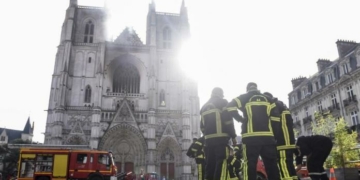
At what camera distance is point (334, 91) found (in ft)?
85.8

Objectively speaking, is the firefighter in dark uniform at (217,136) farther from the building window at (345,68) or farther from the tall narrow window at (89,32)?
the tall narrow window at (89,32)

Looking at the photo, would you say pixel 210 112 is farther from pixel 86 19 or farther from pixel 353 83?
pixel 86 19

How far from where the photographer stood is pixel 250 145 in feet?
17.9

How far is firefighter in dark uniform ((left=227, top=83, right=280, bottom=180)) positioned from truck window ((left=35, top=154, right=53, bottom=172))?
43.7 feet

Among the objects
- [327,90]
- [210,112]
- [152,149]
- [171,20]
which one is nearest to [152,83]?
[152,149]

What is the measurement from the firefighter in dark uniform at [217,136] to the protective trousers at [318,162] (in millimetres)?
2657

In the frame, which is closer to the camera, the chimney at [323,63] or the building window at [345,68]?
the building window at [345,68]

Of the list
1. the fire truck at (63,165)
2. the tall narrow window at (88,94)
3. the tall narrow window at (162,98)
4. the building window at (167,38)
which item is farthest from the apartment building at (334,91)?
the tall narrow window at (88,94)

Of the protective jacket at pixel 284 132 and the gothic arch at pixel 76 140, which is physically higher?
the gothic arch at pixel 76 140

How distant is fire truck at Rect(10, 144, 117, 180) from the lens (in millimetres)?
15594

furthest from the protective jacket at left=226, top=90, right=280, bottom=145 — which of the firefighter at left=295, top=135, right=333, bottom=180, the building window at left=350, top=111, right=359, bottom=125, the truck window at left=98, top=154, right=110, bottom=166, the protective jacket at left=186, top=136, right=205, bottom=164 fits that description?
the building window at left=350, top=111, right=359, bottom=125

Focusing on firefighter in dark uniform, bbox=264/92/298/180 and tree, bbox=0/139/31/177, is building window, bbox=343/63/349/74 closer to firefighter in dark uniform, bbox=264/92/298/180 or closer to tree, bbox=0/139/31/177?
firefighter in dark uniform, bbox=264/92/298/180

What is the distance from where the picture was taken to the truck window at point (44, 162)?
1572cm

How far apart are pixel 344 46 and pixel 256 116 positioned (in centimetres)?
2544
